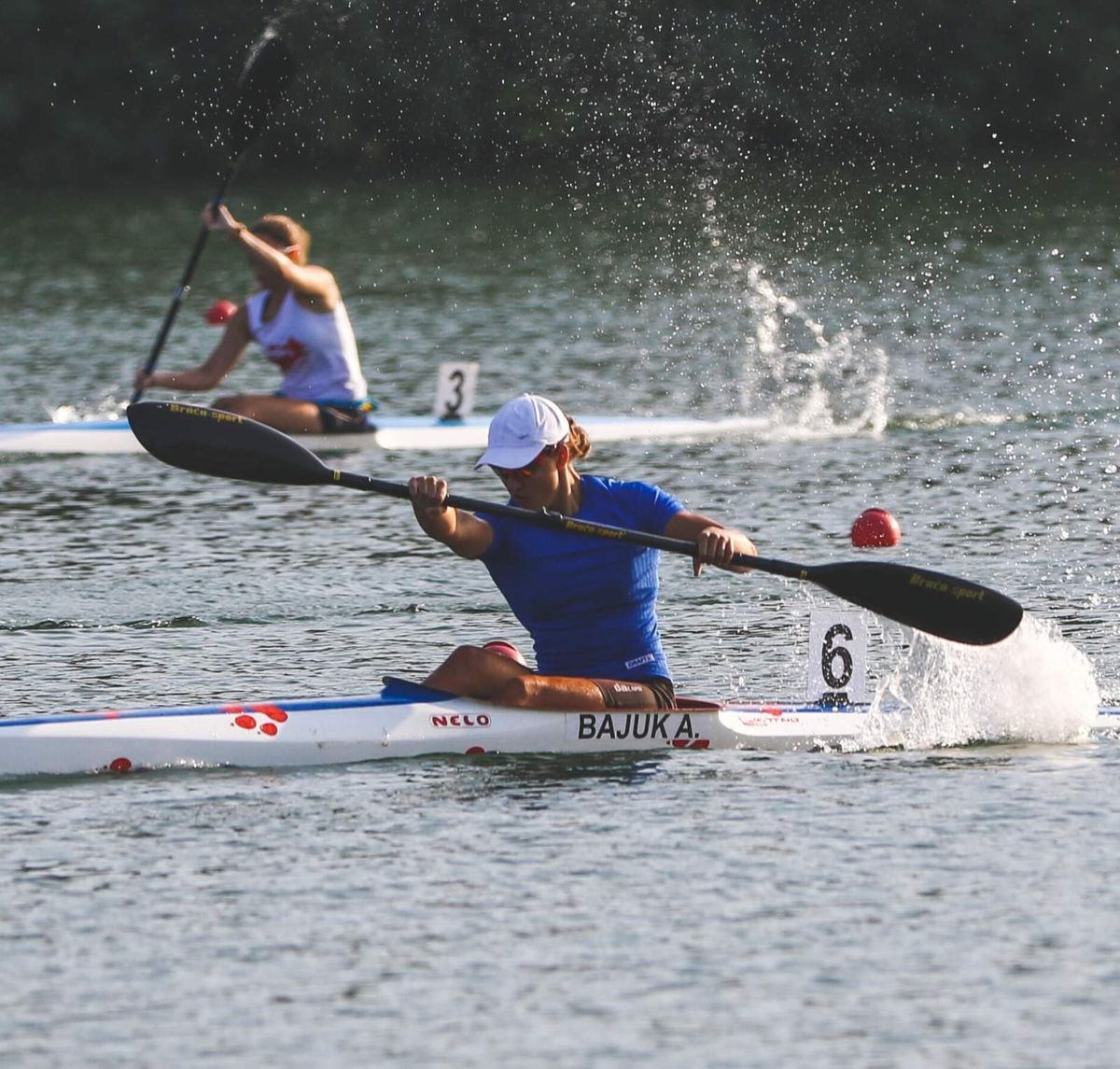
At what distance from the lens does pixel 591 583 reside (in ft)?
27.6

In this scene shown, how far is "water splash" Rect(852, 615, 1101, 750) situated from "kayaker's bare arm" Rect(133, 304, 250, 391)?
23.4ft

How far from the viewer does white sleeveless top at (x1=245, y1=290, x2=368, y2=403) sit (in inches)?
597

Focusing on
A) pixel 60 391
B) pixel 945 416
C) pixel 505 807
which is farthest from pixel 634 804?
pixel 60 391

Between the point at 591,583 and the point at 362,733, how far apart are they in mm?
909

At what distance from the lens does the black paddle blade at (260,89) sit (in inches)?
638

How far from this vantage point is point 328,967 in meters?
6.41

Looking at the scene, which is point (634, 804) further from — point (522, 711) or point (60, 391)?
point (60, 391)

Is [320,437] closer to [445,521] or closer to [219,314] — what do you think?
[219,314]

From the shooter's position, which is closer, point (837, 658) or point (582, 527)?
point (582, 527)

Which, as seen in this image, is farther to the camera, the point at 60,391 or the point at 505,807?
the point at 60,391

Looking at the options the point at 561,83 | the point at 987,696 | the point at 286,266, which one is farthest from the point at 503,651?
the point at 561,83

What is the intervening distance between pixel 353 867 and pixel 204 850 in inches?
19.4

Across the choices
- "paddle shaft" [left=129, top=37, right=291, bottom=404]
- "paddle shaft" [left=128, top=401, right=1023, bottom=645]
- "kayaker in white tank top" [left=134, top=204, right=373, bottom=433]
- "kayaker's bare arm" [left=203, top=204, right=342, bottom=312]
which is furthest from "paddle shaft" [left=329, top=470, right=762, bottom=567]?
"paddle shaft" [left=129, top=37, right=291, bottom=404]

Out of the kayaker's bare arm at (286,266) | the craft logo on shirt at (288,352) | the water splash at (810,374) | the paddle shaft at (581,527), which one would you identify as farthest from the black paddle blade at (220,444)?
the water splash at (810,374)
